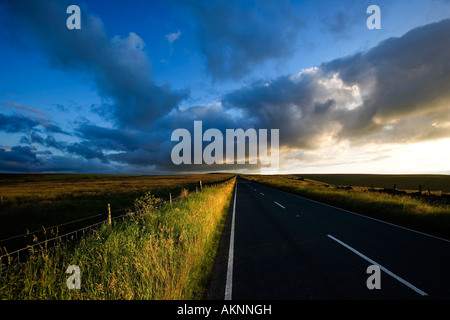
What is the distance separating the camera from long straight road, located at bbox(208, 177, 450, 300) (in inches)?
128

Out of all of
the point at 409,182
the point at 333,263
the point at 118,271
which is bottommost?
the point at 409,182

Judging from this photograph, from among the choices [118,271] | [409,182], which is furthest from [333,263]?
[409,182]

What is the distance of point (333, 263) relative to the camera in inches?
170

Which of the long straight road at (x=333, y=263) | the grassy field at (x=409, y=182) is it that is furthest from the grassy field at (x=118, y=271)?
the grassy field at (x=409, y=182)

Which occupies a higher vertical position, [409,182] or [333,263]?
[333,263]

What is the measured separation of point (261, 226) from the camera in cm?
771

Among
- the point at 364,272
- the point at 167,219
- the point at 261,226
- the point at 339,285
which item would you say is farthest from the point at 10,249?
the point at 364,272

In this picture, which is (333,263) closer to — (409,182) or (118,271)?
(118,271)

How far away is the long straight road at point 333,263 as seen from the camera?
10.6 feet

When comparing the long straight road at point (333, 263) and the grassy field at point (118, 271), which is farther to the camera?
the long straight road at point (333, 263)

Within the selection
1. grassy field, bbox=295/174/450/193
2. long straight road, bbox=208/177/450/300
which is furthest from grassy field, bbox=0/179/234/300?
grassy field, bbox=295/174/450/193

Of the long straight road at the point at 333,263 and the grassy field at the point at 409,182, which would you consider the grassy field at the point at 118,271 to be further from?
the grassy field at the point at 409,182
